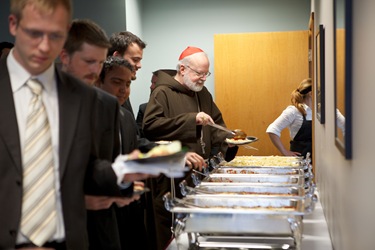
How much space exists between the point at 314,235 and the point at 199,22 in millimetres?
3392

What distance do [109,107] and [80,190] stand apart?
278mm

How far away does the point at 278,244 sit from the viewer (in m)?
1.88

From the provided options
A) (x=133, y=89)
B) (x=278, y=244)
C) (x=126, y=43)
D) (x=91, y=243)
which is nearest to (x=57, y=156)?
(x=91, y=243)

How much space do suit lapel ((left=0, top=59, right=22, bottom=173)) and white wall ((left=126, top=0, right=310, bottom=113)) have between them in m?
3.94

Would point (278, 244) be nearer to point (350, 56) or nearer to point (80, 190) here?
point (350, 56)

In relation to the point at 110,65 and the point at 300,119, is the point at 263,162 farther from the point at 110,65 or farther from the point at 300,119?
the point at 110,65

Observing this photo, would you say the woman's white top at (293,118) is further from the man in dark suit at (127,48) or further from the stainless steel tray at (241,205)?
the stainless steel tray at (241,205)

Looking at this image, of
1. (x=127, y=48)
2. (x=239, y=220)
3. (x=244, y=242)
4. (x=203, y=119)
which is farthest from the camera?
(x=203, y=119)

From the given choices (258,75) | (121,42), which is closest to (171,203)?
(121,42)

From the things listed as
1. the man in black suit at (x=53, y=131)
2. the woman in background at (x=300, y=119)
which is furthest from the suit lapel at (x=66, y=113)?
the woman in background at (x=300, y=119)

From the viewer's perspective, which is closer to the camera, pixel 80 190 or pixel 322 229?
pixel 80 190

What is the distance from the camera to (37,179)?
1224mm

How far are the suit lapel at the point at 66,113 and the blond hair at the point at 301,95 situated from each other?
10.3 ft

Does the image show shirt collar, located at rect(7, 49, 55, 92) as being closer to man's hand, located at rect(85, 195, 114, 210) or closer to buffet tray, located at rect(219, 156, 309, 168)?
man's hand, located at rect(85, 195, 114, 210)
